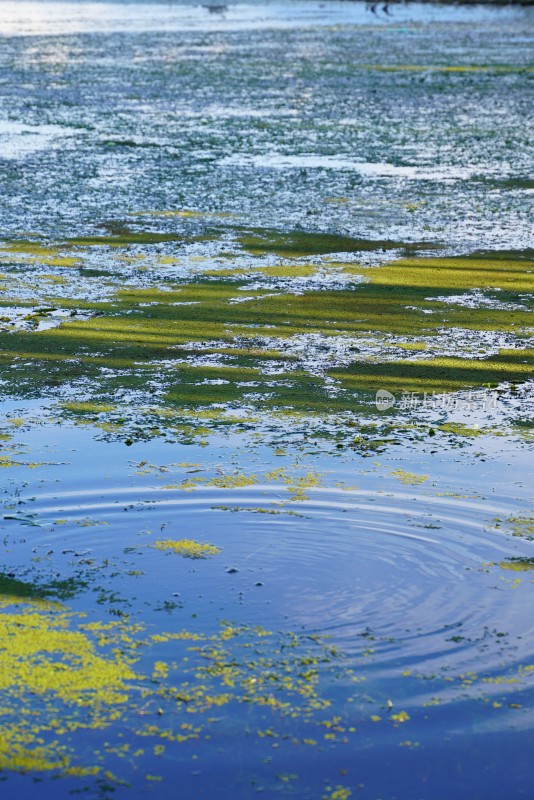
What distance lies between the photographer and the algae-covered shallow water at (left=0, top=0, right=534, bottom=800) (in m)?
3.83

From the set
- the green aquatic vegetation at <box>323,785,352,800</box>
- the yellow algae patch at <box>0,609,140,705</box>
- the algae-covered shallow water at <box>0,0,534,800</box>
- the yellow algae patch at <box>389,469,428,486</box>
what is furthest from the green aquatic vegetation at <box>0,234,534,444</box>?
the green aquatic vegetation at <box>323,785,352,800</box>

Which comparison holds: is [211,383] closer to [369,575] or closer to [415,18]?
[369,575]

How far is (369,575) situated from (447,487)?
91 centimetres

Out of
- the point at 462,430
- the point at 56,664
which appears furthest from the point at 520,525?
the point at 56,664

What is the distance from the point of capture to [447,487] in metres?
5.61

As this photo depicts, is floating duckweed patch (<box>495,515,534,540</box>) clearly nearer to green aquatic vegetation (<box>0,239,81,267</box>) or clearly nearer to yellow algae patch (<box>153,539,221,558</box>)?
yellow algae patch (<box>153,539,221,558</box>)

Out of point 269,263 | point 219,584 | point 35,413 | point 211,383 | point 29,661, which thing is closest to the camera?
point 29,661

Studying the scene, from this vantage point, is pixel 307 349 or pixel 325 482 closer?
pixel 325 482

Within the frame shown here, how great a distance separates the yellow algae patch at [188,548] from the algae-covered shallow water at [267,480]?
0.02 meters

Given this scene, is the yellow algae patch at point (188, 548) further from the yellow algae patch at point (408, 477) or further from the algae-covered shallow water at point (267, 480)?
the yellow algae patch at point (408, 477)

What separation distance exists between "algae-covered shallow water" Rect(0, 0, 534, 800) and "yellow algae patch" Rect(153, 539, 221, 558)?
0.06 feet

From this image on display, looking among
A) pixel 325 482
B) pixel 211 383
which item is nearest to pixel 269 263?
pixel 211 383

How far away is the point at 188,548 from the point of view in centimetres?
506

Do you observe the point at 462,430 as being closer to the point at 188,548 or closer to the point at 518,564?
the point at 518,564
